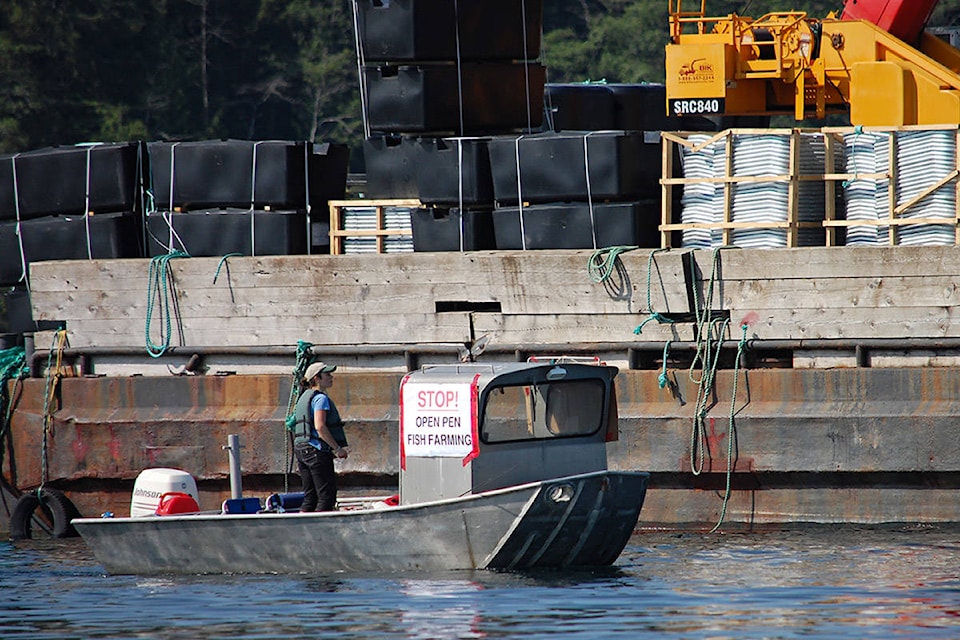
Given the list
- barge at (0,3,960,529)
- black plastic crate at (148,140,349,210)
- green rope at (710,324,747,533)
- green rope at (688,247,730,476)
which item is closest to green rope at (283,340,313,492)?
barge at (0,3,960,529)

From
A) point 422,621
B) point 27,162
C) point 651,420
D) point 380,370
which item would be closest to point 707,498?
point 651,420

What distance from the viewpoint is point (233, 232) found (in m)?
18.5

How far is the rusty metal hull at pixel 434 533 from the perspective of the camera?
45.9 ft

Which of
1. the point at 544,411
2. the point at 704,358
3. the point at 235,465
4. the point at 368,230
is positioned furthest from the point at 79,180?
the point at 704,358

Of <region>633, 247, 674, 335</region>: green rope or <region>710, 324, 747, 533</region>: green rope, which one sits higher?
<region>633, 247, 674, 335</region>: green rope

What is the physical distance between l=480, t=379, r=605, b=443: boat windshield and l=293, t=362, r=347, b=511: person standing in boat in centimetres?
151

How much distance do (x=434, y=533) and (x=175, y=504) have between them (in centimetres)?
272

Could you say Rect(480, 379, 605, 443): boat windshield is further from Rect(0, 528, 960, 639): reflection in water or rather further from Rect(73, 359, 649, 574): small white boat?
Rect(0, 528, 960, 639): reflection in water

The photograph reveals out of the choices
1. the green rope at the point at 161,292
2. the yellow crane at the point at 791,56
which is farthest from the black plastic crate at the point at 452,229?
the yellow crane at the point at 791,56

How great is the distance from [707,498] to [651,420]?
0.87 metres

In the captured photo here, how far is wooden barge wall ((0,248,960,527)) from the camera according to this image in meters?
15.6

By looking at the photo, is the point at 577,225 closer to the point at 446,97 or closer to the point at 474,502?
the point at 446,97

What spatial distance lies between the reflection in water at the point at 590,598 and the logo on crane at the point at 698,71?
672 centimetres

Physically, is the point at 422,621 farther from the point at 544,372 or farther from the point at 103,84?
the point at 103,84
